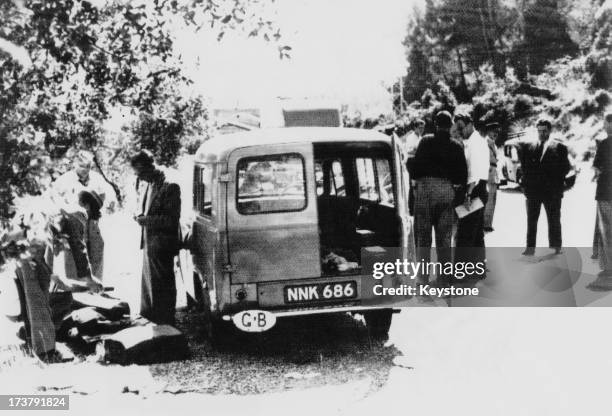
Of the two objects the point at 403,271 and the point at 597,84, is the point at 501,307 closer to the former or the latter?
the point at 403,271

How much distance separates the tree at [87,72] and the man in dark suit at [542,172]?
8.00 feet

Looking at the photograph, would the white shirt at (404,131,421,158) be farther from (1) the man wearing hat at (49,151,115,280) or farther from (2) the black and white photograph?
(1) the man wearing hat at (49,151,115,280)

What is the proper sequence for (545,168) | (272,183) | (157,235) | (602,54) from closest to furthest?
(272,183) → (602,54) → (157,235) → (545,168)

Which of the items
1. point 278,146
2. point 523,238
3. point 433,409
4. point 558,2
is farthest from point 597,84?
point 433,409

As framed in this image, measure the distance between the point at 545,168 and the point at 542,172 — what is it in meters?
0.05

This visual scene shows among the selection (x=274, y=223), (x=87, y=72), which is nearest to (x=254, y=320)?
(x=274, y=223)

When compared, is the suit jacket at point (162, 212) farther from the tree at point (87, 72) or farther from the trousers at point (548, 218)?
the trousers at point (548, 218)

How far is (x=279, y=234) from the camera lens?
4316 millimetres

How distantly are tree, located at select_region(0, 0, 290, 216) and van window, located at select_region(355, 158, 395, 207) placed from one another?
1.04m

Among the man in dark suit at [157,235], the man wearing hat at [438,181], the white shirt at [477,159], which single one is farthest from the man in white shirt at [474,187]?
the man in dark suit at [157,235]

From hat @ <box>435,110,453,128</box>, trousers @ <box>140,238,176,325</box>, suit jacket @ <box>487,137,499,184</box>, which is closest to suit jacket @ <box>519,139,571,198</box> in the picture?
suit jacket @ <box>487,137,499,184</box>

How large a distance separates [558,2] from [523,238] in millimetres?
1757

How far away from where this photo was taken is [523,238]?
5461 millimetres

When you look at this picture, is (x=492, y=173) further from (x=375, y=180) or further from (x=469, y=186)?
(x=375, y=180)
